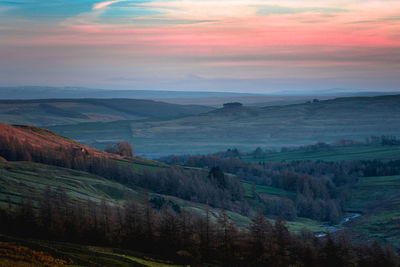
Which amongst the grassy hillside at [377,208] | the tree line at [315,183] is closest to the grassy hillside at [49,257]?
the grassy hillside at [377,208]

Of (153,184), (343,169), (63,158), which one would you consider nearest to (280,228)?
(153,184)

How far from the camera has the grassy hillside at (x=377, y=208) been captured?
367 feet

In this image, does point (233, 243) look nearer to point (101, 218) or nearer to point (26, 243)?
point (101, 218)

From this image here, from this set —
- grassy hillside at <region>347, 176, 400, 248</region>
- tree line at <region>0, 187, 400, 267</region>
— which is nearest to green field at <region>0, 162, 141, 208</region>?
tree line at <region>0, 187, 400, 267</region>

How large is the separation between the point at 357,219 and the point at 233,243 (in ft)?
274

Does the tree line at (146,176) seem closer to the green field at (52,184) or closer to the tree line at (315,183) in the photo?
the tree line at (315,183)

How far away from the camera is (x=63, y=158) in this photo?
149625 millimetres

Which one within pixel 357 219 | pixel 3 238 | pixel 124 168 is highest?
pixel 3 238

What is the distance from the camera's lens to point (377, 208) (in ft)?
458

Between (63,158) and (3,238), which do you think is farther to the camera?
(63,158)

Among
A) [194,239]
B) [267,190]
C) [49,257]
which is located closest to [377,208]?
[267,190]

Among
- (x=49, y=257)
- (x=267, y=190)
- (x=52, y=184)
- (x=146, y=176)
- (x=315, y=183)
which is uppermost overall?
(x=49, y=257)

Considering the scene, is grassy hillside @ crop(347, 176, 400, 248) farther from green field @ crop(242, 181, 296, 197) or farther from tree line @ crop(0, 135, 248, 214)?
Answer: tree line @ crop(0, 135, 248, 214)

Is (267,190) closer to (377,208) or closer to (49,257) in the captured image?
(377,208)
